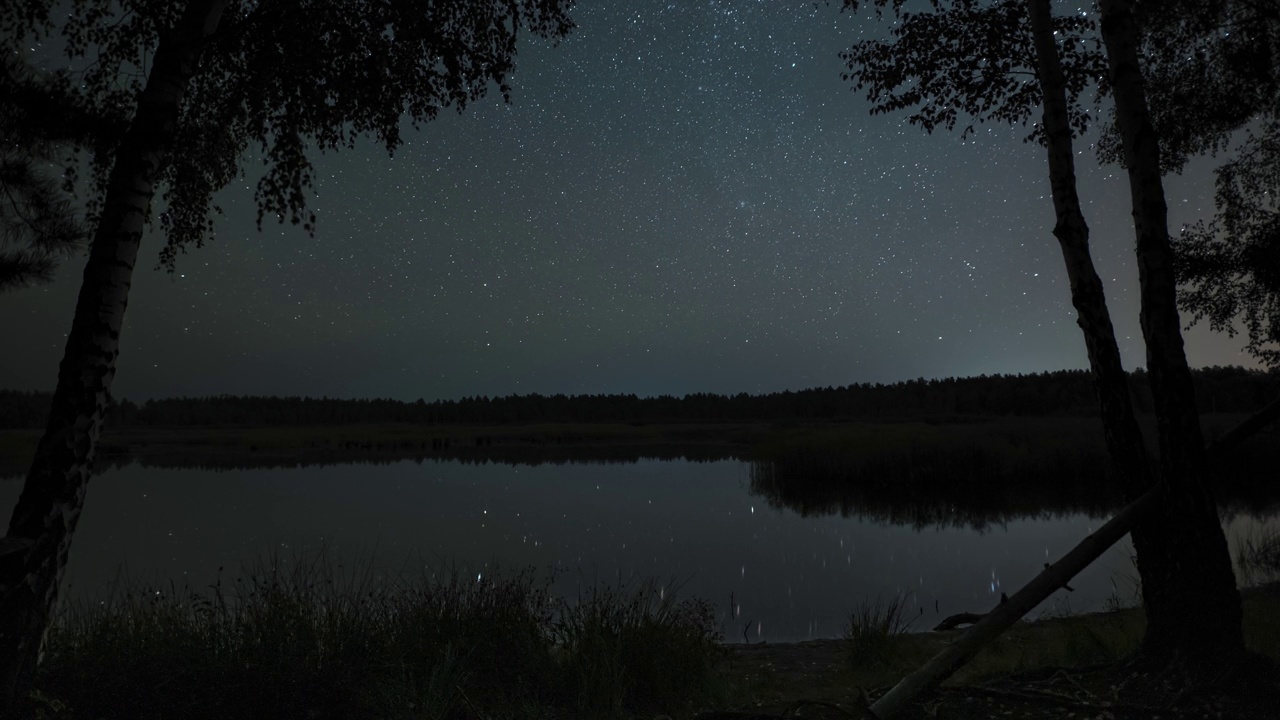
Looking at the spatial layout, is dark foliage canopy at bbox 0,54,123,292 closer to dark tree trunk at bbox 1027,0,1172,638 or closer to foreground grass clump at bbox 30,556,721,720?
foreground grass clump at bbox 30,556,721,720

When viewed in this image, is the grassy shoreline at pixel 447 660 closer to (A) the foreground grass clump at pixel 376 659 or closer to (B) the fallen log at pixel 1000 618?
(A) the foreground grass clump at pixel 376 659

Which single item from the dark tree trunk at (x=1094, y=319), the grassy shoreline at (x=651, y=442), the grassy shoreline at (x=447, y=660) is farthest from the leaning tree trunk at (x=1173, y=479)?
the grassy shoreline at (x=651, y=442)

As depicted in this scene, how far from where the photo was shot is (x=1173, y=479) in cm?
507

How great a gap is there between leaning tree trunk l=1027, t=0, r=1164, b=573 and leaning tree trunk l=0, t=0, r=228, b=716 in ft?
24.3

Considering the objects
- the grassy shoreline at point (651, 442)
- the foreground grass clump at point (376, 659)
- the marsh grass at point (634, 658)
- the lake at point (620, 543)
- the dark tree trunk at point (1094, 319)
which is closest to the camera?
the dark tree trunk at point (1094, 319)

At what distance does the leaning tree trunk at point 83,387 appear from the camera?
495cm

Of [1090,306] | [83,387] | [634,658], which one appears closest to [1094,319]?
[1090,306]

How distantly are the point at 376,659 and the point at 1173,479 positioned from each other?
6.51 meters

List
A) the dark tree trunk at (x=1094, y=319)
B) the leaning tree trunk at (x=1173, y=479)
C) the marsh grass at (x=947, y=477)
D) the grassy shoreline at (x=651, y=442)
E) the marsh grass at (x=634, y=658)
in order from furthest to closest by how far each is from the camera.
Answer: the grassy shoreline at (x=651, y=442), the marsh grass at (x=947, y=477), the marsh grass at (x=634, y=658), the dark tree trunk at (x=1094, y=319), the leaning tree trunk at (x=1173, y=479)

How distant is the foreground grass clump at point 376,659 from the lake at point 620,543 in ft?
3.61

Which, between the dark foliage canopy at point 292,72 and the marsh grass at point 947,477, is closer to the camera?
the dark foliage canopy at point 292,72

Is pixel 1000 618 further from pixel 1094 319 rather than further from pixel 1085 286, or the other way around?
pixel 1085 286

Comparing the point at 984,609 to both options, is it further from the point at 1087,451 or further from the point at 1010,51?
the point at 1087,451

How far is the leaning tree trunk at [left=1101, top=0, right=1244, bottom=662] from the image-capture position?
4.93m
